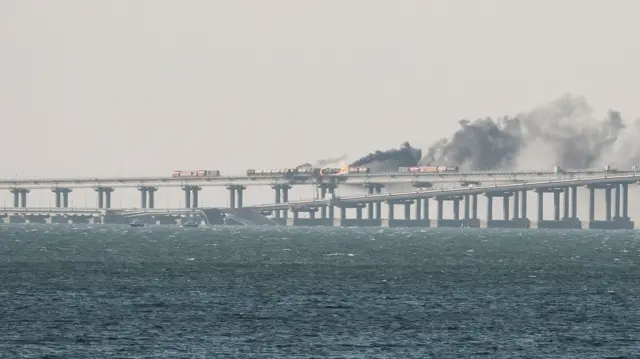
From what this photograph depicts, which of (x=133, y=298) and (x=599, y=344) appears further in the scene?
(x=133, y=298)

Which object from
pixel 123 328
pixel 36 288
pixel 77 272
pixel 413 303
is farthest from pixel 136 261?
pixel 123 328

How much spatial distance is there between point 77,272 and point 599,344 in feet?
189

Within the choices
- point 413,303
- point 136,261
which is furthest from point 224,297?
point 136,261

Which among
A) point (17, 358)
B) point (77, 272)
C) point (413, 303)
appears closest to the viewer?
point (17, 358)

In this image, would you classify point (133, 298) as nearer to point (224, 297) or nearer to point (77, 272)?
point (224, 297)

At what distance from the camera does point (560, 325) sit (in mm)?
79312

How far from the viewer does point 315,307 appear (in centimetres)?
8806

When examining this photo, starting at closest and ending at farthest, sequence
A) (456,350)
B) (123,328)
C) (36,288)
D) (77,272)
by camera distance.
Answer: (456,350), (123,328), (36,288), (77,272)

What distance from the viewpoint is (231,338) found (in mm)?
72250

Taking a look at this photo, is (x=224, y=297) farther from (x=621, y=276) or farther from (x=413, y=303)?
(x=621, y=276)

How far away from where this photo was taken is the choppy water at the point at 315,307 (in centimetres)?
6938

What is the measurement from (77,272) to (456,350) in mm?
56831

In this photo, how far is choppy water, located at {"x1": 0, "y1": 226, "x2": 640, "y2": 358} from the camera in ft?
228

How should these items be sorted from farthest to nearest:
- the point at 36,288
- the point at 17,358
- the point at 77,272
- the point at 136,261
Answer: the point at 136,261 → the point at 77,272 → the point at 36,288 → the point at 17,358
